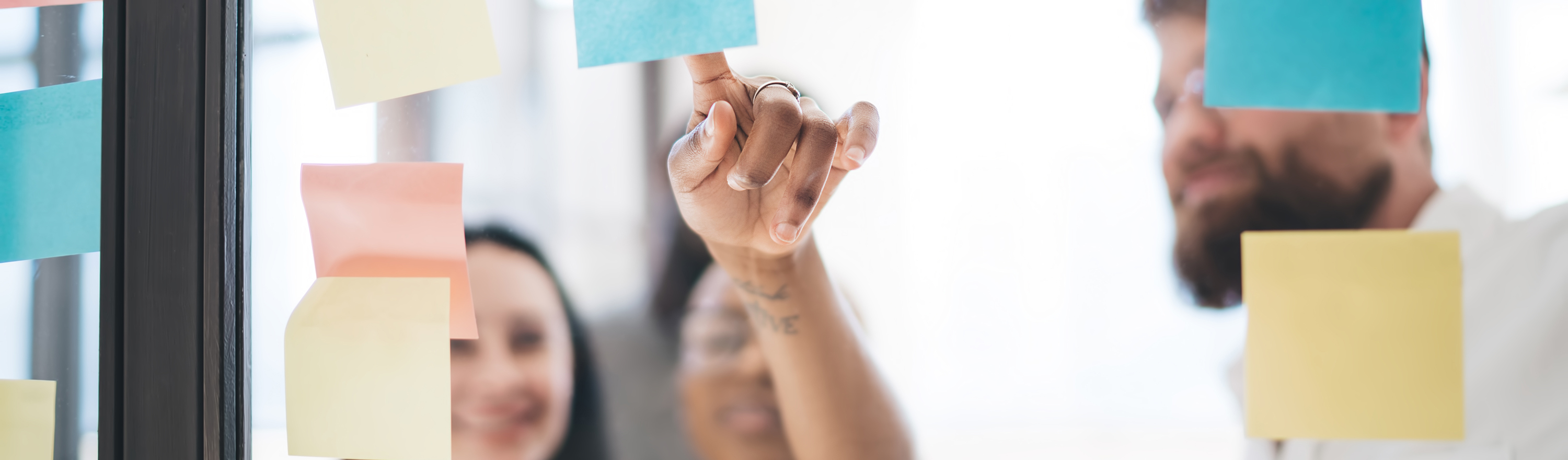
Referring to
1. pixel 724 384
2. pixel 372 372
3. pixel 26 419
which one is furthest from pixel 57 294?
pixel 724 384

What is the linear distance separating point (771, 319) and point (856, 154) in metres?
0.31

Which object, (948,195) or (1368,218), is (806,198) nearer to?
(948,195)

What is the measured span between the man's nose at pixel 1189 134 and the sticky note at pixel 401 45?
0.62 metres

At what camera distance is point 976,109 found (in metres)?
0.65

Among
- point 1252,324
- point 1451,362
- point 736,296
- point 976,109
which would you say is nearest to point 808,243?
point 736,296

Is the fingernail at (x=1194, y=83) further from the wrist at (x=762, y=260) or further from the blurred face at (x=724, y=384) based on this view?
the blurred face at (x=724, y=384)

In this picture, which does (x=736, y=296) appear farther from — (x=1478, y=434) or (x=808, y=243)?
(x=1478, y=434)

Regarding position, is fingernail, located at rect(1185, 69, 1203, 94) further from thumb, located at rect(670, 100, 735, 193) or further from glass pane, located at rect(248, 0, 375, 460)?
glass pane, located at rect(248, 0, 375, 460)

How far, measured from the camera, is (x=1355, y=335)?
15.5 inches

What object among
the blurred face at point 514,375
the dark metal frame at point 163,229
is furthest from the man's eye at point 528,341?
the dark metal frame at point 163,229

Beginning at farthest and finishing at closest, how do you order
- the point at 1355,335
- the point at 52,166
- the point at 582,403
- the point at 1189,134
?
the point at 582,403
the point at 1189,134
the point at 52,166
the point at 1355,335

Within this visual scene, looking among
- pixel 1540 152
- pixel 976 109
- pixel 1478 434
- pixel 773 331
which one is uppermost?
pixel 976 109

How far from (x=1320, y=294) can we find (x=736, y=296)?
1.62 ft

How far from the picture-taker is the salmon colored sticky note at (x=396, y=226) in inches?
18.6
